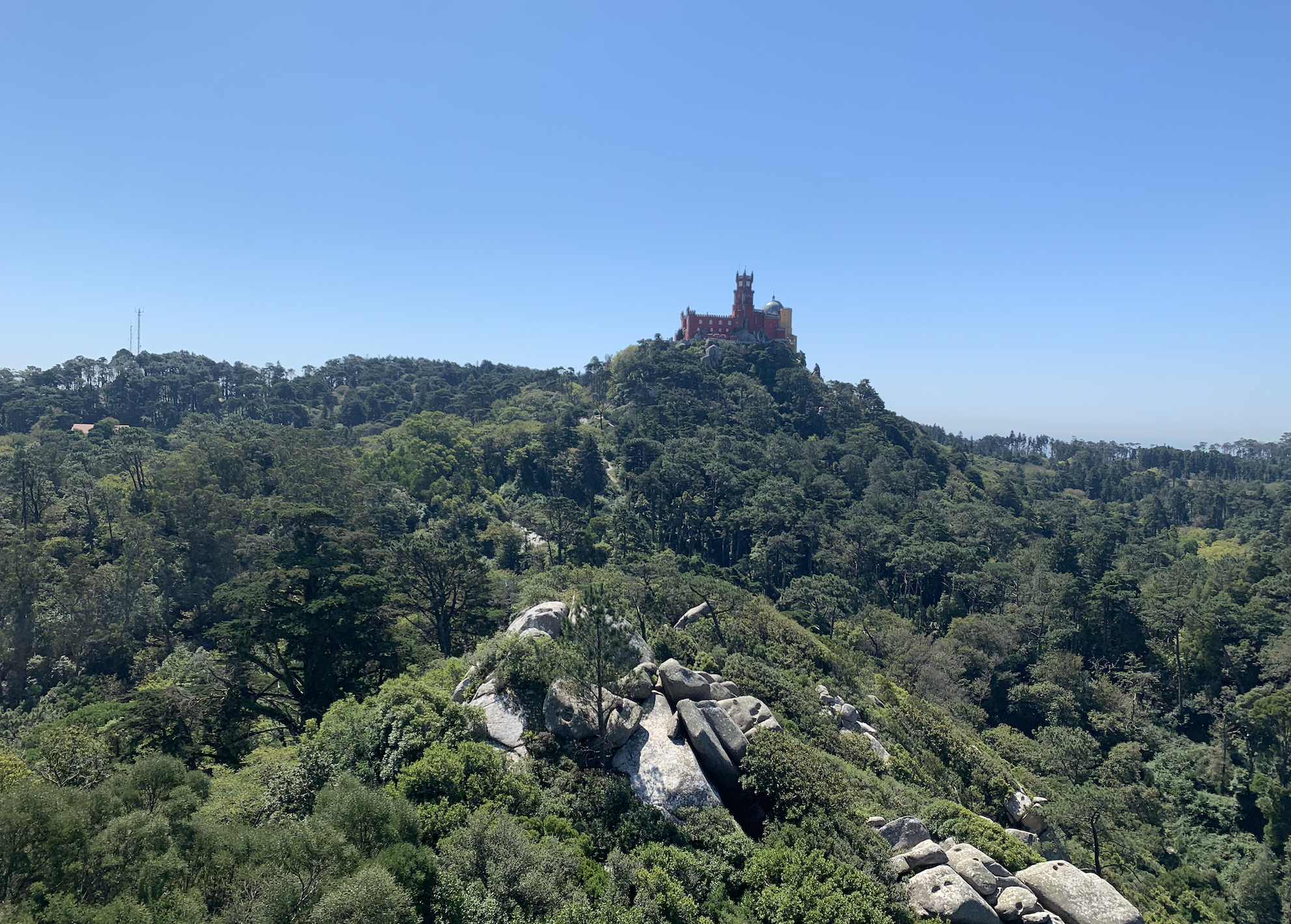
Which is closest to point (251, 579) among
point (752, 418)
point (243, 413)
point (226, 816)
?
point (226, 816)

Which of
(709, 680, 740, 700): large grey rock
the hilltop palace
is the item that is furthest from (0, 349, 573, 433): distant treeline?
(709, 680, 740, 700): large grey rock

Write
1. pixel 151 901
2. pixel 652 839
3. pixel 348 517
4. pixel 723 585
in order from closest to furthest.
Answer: pixel 151 901, pixel 652 839, pixel 723 585, pixel 348 517

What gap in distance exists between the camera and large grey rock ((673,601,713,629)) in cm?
3962

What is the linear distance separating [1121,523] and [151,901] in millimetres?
107787

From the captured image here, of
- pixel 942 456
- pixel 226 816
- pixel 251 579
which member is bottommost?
pixel 226 816

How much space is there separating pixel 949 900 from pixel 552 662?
1330 cm

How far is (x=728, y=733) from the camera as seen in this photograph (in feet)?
72.5

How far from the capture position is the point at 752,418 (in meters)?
101

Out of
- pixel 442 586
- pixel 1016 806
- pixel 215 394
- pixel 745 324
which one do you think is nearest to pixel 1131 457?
pixel 745 324

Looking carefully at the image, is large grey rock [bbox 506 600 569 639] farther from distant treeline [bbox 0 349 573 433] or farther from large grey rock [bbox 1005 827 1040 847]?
distant treeline [bbox 0 349 573 433]

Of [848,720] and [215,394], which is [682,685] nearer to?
[848,720]

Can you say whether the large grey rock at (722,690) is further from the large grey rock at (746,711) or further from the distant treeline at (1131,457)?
the distant treeline at (1131,457)

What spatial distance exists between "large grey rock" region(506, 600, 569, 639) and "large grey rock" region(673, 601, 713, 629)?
1193 cm

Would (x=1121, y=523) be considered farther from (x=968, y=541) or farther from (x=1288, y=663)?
(x=1288, y=663)
